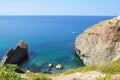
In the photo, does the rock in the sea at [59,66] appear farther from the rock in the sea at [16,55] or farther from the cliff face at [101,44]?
the rock in the sea at [16,55]

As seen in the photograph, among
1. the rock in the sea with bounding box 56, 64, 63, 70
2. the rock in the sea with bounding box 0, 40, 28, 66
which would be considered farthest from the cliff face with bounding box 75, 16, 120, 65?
the rock in the sea with bounding box 0, 40, 28, 66

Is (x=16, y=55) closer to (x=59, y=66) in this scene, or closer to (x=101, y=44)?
(x=59, y=66)

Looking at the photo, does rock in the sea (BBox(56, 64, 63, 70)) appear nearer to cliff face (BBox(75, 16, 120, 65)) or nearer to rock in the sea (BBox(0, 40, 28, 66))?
cliff face (BBox(75, 16, 120, 65))

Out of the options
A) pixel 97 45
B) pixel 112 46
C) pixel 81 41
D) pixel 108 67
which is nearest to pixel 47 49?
pixel 81 41

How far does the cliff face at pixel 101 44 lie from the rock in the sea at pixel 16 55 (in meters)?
17.8

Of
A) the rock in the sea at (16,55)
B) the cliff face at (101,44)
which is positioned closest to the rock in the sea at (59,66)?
the cliff face at (101,44)

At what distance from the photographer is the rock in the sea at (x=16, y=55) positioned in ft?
215

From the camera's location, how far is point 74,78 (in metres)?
30.2

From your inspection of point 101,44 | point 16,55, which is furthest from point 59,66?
point 16,55

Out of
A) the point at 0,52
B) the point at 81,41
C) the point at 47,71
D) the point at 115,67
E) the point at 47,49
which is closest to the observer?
the point at 115,67

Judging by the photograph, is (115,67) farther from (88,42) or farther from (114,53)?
(88,42)

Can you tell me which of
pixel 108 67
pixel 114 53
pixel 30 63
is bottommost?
pixel 30 63

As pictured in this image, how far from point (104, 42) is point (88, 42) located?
23.5 feet

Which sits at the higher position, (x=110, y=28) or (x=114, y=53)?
(x=110, y=28)
